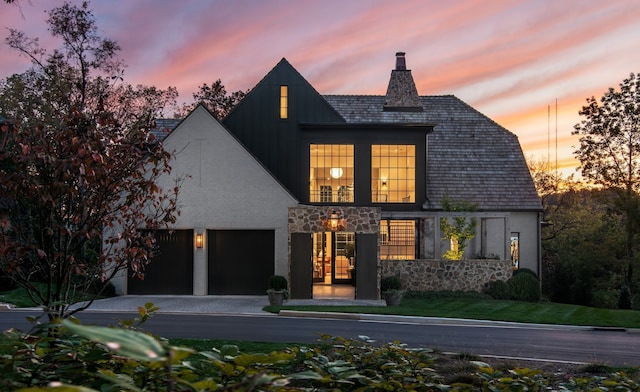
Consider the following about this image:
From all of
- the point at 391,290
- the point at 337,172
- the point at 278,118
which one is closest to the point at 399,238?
the point at 337,172

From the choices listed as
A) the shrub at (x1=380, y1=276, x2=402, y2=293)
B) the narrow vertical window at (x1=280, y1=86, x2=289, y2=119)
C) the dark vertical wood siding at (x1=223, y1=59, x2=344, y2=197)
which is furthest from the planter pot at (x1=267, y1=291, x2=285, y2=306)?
the narrow vertical window at (x1=280, y1=86, x2=289, y2=119)

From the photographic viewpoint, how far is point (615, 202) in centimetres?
2288

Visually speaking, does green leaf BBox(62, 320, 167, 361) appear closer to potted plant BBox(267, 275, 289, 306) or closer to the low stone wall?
potted plant BBox(267, 275, 289, 306)

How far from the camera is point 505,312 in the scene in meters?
18.0

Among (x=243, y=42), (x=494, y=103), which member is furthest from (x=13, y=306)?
(x=494, y=103)

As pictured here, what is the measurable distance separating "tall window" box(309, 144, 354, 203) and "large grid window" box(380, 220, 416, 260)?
2.16 metres

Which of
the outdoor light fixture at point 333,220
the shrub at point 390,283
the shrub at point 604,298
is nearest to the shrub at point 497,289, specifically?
the shrub at point 390,283

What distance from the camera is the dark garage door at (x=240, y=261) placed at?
70.9ft

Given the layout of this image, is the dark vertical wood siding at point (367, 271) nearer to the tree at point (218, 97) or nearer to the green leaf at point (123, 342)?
the green leaf at point (123, 342)

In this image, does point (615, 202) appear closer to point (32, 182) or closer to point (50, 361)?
point (32, 182)

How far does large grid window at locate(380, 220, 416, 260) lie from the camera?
24.3 meters

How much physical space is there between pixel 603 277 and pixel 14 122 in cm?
2845

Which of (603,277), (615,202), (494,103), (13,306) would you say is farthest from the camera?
(494,103)

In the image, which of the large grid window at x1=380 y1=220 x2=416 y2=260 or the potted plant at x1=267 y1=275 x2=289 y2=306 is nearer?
the potted plant at x1=267 y1=275 x2=289 y2=306
